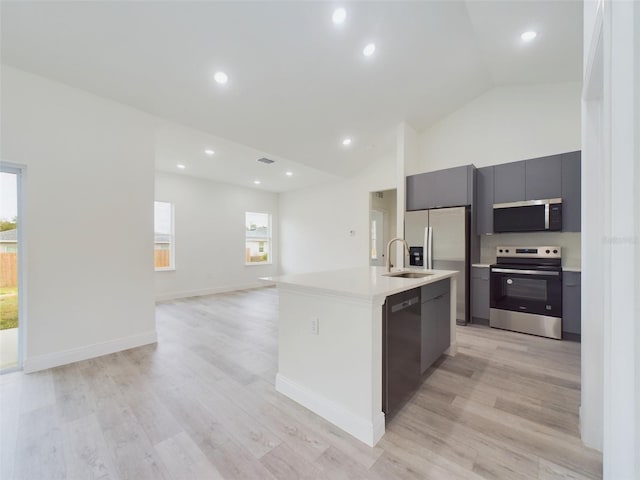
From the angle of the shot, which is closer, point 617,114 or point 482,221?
point 617,114

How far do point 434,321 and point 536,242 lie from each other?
8.68 ft

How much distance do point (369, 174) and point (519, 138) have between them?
9.13ft

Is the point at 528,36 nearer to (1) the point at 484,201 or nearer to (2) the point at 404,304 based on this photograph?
(1) the point at 484,201

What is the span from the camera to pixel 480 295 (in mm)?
3920

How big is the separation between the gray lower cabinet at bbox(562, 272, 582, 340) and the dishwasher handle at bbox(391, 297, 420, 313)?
2556mm

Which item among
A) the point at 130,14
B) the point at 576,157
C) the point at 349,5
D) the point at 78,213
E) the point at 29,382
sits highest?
the point at 349,5

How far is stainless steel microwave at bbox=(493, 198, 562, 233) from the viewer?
11.5 ft

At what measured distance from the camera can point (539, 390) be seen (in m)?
2.17

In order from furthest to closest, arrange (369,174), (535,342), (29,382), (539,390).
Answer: (369,174), (535,342), (29,382), (539,390)

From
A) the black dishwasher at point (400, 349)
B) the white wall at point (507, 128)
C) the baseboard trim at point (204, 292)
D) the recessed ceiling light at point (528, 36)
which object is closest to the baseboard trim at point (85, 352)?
the baseboard trim at point (204, 292)

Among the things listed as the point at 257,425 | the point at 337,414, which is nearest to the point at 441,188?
the point at 337,414

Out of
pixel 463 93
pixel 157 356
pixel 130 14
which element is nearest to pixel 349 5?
pixel 130 14

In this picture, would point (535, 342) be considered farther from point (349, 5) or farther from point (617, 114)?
point (349, 5)

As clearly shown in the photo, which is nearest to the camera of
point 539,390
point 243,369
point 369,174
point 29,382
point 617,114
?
point 617,114
